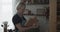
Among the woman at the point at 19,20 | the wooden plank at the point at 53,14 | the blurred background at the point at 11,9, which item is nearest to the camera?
the wooden plank at the point at 53,14

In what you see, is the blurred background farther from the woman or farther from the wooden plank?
the wooden plank

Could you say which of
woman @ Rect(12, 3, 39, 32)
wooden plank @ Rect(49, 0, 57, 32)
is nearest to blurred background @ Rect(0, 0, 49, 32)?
woman @ Rect(12, 3, 39, 32)

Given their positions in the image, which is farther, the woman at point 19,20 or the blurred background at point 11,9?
the blurred background at point 11,9

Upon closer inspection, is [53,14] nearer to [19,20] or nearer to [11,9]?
[19,20]

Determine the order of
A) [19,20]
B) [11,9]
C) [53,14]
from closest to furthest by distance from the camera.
Answer: [53,14] → [19,20] → [11,9]

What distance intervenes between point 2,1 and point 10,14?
0.97 feet

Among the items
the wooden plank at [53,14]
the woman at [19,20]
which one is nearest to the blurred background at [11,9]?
the woman at [19,20]

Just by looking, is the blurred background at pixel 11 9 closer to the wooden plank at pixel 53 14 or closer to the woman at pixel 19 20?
the woman at pixel 19 20

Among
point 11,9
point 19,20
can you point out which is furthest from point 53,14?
point 11,9

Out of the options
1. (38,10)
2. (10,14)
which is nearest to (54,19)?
(38,10)

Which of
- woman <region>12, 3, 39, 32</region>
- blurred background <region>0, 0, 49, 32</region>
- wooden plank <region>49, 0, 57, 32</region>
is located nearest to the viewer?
wooden plank <region>49, 0, 57, 32</region>

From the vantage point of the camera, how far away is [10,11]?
118 inches

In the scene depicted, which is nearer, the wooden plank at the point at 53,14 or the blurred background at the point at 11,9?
the wooden plank at the point at 53,14

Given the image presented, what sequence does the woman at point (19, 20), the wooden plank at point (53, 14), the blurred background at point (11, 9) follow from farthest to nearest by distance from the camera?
the blurred background at point (11, 9)
the woman at point (19, 20)
the wooden plank at point (53, 14)
